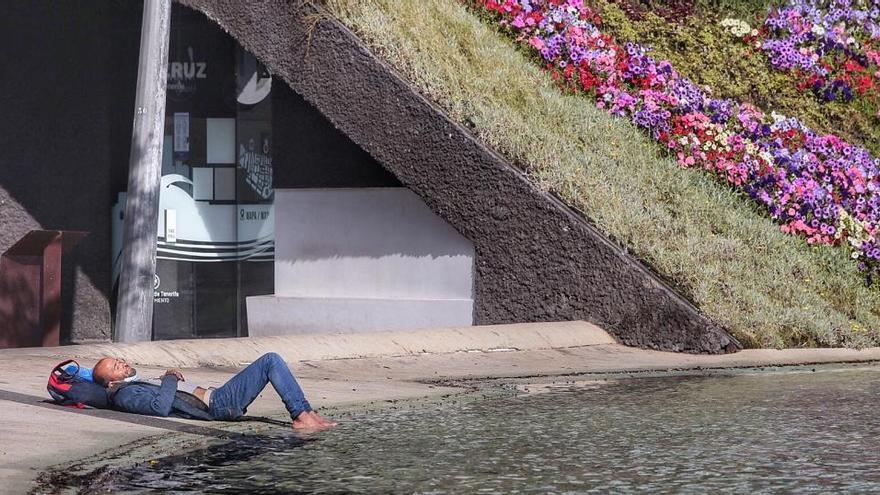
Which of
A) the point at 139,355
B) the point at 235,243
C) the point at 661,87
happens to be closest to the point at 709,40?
the point at 661,87

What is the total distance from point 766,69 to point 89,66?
30.0 feet

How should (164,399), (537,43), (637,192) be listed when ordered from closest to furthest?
(164,399)
(637,192)
(537,43)

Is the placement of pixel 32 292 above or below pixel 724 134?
below

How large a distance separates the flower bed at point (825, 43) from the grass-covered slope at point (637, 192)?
3788 mm

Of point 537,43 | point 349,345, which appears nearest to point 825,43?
point 537,43

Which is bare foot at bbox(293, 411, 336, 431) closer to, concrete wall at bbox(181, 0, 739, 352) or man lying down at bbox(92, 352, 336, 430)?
man lying down at bbox(92, 352, 336, 430)

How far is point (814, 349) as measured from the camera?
14.2 metres

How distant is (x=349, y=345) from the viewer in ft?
42.8

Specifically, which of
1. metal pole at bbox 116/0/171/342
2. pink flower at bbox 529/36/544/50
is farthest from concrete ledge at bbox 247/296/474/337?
pink flower at bbox 529/36/544/50

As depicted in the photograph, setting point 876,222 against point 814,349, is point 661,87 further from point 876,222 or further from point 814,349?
point 814,349

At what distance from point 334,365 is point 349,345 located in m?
0.51

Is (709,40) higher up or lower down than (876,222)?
higher up

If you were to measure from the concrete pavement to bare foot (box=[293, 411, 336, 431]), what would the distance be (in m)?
0.47

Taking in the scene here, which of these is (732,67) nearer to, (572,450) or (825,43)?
(825,43)
